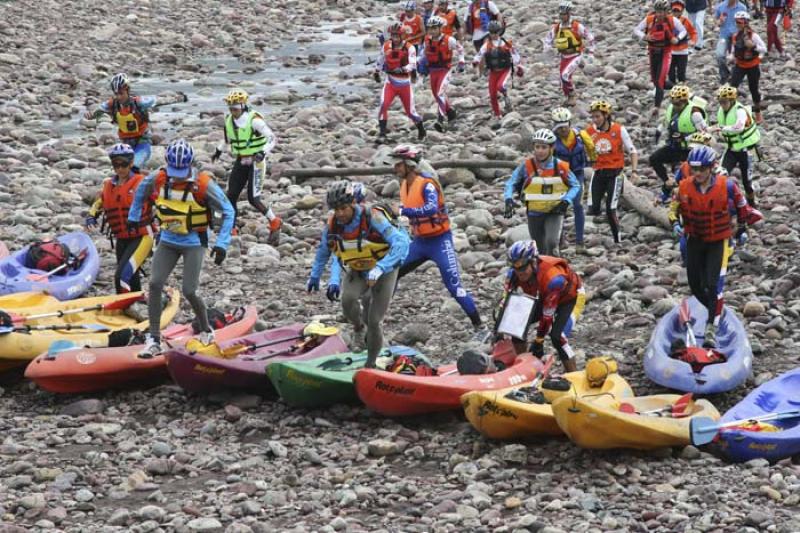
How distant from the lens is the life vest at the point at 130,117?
1759 centimetres

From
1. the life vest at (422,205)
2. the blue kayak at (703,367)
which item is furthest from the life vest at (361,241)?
the blue kayak at (703,367)

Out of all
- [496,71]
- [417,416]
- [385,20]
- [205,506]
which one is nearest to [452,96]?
[496,71]

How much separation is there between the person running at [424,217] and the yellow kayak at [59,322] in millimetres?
Result: 2830

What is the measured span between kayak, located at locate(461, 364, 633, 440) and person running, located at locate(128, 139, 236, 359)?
311 centimetres

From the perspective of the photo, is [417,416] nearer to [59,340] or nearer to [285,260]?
[59,340]

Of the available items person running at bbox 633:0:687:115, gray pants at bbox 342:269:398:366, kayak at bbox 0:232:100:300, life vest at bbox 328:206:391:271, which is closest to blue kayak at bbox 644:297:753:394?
gray pants at bbox 342:269:398:366

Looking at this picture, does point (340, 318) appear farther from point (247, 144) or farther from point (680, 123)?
point (680, 123)

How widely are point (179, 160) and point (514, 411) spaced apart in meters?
4.04

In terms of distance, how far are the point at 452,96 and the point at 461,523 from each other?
18473 mm

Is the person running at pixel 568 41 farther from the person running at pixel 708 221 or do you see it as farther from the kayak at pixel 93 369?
the kayak at pixel 93 369

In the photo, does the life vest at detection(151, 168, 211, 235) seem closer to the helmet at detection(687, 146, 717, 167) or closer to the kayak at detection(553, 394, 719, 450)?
the kayak at detection(553, 394, 719, 450)

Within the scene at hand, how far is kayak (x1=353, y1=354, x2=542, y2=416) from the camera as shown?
11828 millimetres

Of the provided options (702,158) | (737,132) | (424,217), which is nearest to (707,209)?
(702,158)

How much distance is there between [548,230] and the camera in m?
15.1
